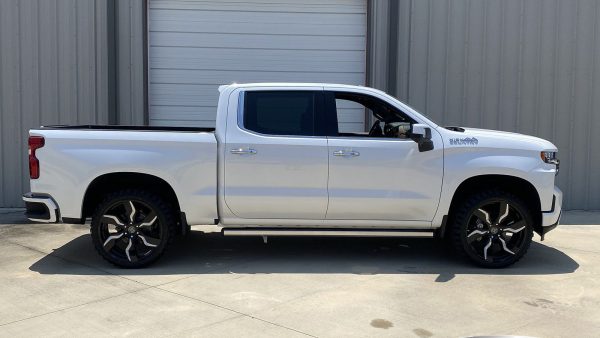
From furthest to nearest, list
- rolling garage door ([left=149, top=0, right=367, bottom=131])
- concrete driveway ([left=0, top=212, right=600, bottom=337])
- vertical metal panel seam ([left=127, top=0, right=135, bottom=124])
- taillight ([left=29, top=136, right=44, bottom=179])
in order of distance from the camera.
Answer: rolling garage door ([left=149, top=0, right=367, bottom=131]) < vertical metal panel seam ([left=127, top=0, right=135, bottom=124]) < taillight ([left=29, top=136, right=44, bottom=179]) < concrete driveway ([left=0, top=212, right=600, bottom=337])

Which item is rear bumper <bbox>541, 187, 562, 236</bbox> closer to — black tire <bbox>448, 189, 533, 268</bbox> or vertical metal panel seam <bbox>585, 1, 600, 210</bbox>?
black tire <bbox>448, 189, 533, 268</bbox>

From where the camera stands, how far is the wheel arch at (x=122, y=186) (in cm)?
637

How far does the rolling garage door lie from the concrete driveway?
3.38m

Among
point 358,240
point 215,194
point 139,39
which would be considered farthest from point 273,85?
point 139,39

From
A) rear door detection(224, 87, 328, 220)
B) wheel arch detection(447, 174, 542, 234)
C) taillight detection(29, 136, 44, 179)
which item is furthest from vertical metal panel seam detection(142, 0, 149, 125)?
wheel arch detection(447, 174, 542, 234)

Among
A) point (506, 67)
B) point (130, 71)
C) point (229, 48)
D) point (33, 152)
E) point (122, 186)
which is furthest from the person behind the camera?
point (506, 67)

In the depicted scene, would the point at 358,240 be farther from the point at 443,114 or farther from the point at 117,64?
the point at 117,64

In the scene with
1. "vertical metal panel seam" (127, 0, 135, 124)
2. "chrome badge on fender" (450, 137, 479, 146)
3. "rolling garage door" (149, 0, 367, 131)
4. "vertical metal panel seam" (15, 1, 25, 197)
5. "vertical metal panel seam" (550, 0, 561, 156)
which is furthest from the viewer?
"vertical metal panel seam" (550, 0, 561, 156)

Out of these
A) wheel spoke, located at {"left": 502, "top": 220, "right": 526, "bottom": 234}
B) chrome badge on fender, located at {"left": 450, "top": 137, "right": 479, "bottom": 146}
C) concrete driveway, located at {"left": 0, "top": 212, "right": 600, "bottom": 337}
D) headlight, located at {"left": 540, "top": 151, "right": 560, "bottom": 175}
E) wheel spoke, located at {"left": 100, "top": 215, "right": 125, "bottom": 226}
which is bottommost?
concrete driveway, located at {"left": 0, "top": 212, "right": 600, "bottom": 337}

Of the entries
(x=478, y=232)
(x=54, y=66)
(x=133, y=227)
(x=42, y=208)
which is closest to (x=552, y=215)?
(x=478, y=232)

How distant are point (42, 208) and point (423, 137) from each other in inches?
154

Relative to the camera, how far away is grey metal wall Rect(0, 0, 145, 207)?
33.4 feet

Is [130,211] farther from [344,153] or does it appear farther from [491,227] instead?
[491,227]

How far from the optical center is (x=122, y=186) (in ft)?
21.2
